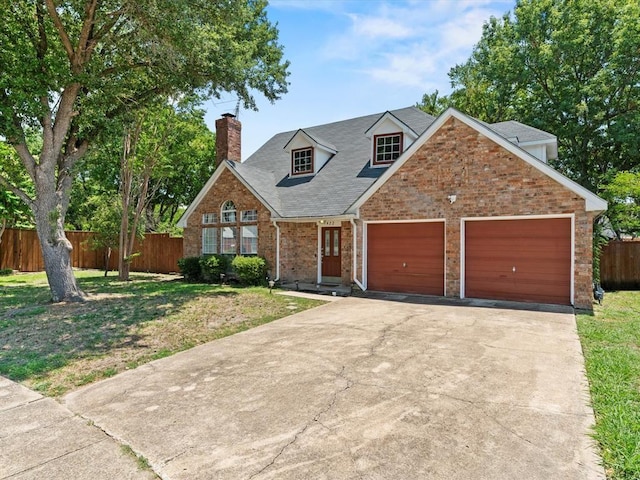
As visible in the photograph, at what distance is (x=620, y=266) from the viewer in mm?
14672

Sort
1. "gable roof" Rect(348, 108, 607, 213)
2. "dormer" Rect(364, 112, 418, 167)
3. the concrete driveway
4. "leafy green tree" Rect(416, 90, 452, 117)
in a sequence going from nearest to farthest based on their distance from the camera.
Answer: the concrete driveway → "gable roof" Rect(348, 108, 607, 213) → "dormer" Rect(364, 112, 418, 167) → "leafy green tree" Rect(416, 90, 452, 117)

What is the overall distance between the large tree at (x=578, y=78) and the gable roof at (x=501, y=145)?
9.32 metres

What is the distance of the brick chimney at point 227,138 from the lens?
57.5 ft

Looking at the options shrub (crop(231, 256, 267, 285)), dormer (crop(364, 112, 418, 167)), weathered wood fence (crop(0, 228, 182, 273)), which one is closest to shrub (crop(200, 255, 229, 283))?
shrub (crop(231, 256, 267, 285))

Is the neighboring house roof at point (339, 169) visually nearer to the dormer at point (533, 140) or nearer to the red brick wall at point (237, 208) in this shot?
the dormer at point (533, 140)

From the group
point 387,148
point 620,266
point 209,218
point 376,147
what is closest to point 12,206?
point 209,218

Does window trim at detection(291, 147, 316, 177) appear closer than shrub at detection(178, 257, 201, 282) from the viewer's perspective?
No

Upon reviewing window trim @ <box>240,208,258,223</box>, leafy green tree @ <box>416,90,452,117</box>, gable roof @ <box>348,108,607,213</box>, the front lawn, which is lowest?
the front lawn

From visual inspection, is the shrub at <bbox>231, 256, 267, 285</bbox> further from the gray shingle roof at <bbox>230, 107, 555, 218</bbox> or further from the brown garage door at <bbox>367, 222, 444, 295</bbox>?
the brown garage door at <bbox>367, 222, 444, 295</bbox>

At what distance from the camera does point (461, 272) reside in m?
11.6

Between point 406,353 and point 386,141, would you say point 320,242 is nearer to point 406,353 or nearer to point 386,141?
point 386,141

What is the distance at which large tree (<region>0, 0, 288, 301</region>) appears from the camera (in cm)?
975

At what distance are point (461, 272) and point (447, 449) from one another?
8.82 m

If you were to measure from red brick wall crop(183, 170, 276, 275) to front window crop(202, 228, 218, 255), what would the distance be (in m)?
0.22
